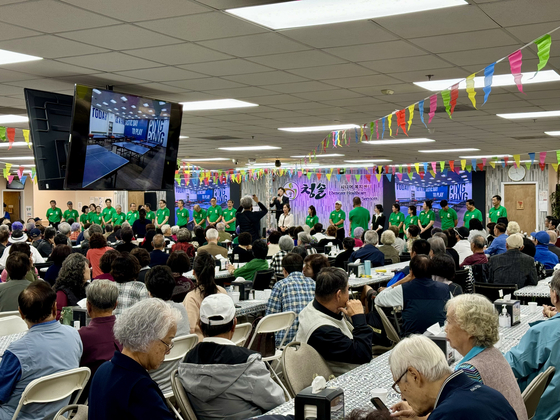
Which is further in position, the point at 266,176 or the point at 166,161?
the point at 266,176

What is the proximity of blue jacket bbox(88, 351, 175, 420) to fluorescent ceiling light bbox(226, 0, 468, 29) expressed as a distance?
2.74m

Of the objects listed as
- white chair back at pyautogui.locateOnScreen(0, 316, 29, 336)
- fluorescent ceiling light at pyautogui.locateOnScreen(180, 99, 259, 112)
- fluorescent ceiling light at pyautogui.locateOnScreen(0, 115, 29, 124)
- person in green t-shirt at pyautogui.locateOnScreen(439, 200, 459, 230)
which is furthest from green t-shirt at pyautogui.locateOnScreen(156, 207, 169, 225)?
white chair back at pyautogui.locateOnScreen(0, 316, 29, 336)

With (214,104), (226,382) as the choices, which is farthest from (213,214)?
(226,382)

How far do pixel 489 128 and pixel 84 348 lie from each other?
8993 millimetres

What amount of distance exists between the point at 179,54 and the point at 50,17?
1.33m

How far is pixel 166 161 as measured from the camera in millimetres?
6809

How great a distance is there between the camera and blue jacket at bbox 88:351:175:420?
7.13 ft

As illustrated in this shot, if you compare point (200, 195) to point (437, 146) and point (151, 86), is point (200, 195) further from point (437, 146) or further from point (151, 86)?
point (151, 86)

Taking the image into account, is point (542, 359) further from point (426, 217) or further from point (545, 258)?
point (426, 217)

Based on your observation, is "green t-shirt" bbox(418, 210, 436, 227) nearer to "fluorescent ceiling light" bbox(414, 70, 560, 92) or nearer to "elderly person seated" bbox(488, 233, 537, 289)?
"elderly person seated" bbox(488, 233, 537, 289)

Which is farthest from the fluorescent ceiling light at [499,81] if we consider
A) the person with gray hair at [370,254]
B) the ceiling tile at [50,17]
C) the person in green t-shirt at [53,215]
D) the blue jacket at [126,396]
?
the person in green t-shirt at [53,215]

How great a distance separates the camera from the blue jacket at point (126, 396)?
2.17 metres

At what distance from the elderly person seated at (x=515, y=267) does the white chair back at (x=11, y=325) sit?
5071mm

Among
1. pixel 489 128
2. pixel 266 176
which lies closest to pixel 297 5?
pixel 489 128
